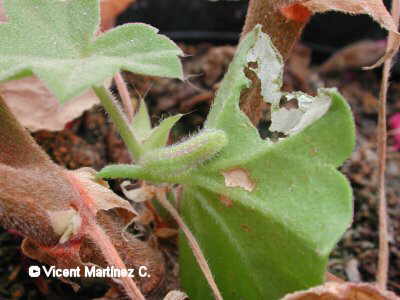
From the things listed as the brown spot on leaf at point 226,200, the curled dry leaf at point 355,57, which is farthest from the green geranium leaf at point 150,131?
the curled dry leaf at point 355,57

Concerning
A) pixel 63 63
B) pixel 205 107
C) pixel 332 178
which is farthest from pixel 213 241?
pixel 205 107

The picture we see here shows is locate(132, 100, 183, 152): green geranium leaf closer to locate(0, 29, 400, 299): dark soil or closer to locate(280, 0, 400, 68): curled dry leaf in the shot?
locate(0, 29, 400, 299): dark soil

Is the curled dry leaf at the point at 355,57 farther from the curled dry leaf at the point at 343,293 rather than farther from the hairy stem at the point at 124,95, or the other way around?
the curled dry leaf at the point at 343,293

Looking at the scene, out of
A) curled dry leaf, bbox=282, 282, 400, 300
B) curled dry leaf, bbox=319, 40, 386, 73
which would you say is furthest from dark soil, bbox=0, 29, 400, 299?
curled dry leaf, bbox=282, 282, 400, 300

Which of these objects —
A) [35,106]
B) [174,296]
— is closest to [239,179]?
[174,296]

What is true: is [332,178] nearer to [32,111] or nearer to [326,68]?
[32,111]

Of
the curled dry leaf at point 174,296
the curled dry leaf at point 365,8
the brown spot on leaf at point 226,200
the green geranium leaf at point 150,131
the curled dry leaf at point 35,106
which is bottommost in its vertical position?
the curled dry leaf at point 174,296

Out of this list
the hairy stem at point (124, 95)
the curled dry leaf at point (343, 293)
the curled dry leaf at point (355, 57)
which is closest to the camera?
the curled dry leaf at point (343, 293)
